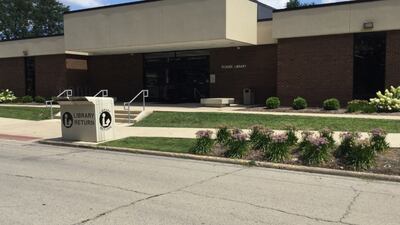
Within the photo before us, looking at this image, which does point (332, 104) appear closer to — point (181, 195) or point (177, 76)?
point (177, 76)

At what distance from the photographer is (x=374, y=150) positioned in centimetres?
1022

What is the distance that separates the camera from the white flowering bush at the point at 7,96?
3189 centimetres

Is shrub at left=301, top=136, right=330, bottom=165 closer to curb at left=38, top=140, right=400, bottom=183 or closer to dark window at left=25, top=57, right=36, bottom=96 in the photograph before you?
curb at left=38, top=140, right=400, bottom=183

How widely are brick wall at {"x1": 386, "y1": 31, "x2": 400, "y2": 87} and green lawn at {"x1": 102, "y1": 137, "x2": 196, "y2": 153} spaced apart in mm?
11096

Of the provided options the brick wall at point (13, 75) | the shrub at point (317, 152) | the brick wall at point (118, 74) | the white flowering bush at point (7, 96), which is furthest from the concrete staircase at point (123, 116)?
the brick wall at point (13, 75)

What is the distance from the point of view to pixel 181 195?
7.60 meters

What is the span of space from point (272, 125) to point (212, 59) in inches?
407

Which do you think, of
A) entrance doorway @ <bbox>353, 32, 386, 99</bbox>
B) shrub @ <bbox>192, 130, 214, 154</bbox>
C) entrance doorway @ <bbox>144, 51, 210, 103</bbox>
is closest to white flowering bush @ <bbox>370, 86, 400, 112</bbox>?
entrance doorway @ <bbox>353, 32, 386, 99</bbox>

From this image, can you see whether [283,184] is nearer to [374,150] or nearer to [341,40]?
[374,150]

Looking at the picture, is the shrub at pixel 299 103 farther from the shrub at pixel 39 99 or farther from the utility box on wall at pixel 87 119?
the shrub at pixel 39 99

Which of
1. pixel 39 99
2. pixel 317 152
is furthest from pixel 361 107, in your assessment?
pixel 39 99

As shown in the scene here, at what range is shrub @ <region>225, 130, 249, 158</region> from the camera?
11.3 metres

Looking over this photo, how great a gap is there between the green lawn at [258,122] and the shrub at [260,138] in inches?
154

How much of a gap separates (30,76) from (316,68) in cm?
2044
